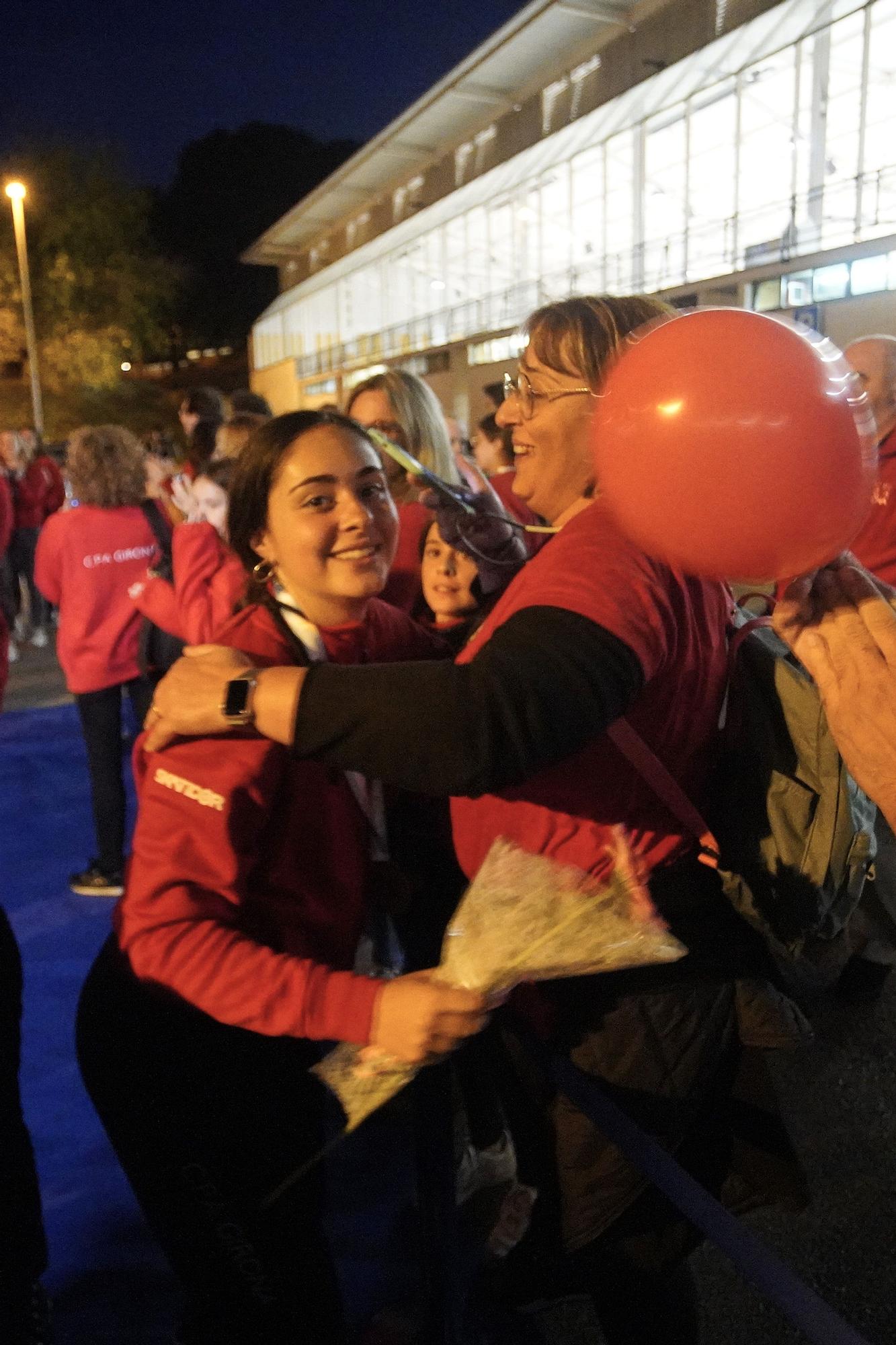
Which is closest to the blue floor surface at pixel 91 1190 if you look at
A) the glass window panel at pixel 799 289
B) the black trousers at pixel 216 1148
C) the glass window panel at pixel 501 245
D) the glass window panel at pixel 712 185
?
the black trousers at pixel 216 1148

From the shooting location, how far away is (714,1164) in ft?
5.45

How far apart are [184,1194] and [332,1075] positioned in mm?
464

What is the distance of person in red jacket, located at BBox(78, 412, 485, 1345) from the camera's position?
1434mm

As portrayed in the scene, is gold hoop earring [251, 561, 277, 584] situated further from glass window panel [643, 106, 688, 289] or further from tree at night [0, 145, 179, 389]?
tree at night [0, 145, 179, 389]

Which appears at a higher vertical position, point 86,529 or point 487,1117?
point 86,529

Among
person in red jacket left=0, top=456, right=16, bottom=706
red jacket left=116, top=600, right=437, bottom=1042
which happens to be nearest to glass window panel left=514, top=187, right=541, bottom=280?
person in red jacket left=0, top=456, right=16, bottom=706

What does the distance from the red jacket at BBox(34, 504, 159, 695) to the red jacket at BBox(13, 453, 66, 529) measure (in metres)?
6.43

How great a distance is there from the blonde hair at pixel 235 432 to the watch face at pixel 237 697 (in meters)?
3.04

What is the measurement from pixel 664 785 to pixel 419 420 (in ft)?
8.00

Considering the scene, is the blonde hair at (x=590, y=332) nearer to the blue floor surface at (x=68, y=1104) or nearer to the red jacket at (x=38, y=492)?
the blue floor surface at (x=68, y=1104)

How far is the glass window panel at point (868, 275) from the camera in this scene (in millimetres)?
13883

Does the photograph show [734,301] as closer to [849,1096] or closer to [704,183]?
[704,183]

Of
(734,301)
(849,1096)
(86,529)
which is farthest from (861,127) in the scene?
(849,1096)

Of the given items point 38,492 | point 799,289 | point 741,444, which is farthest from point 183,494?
point 799,289
